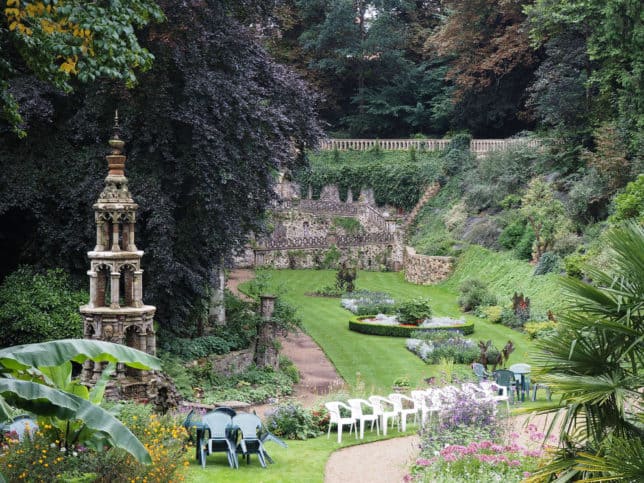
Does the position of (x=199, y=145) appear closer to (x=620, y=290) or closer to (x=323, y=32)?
(x=620, y=290)

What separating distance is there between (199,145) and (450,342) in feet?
28.5

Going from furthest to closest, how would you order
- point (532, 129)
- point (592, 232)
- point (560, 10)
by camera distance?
point (532, 129)
point (560, 10)
point (592, 232)

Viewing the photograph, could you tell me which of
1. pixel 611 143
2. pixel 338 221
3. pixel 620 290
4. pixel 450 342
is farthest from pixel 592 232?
pixel 620 290

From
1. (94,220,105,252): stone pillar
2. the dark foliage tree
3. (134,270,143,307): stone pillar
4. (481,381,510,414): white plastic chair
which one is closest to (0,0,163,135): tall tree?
(94,220,105,252): stone pillar

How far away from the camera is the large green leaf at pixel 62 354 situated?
8.91 m

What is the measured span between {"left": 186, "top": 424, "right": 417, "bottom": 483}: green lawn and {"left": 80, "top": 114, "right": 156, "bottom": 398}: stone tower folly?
242 centimetres

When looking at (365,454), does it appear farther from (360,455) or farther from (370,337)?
(370,337)

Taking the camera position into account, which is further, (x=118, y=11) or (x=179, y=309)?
(x=179, y=309)

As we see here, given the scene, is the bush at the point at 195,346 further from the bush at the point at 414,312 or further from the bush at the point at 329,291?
the bush at the point at 329,291

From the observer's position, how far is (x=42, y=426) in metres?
10.3

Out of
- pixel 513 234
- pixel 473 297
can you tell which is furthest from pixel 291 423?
pixel 513 234

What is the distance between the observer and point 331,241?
4106cm

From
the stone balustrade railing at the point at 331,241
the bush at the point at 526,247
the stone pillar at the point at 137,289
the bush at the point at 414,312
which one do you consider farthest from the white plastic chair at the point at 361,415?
the stone balustrade railing at the point at 331,241

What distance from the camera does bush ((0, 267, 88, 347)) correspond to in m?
16.9
